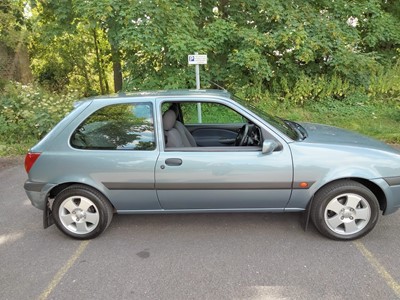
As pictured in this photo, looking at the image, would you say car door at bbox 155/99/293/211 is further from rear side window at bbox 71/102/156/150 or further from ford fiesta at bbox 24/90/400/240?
rear side window at bbox 71/102/156/150

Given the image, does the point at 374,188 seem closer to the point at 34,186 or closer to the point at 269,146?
the point at 269,146

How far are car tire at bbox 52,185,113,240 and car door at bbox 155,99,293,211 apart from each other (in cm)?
63

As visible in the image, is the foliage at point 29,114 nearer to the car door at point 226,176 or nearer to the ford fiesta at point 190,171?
the ford fiesta at point 190,171

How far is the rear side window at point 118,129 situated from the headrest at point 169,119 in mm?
219

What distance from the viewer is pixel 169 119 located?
11.6ft

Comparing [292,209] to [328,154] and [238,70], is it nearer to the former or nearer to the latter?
[328,154]

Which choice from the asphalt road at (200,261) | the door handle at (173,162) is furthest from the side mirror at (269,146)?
the asphalt road at (200,261)

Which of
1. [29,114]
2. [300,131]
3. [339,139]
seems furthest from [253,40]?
[29,114]

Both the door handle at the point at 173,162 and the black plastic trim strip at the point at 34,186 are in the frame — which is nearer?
the door handle at the point at 173,162

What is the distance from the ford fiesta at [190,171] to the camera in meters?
3.15

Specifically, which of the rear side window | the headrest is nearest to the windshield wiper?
the headrest

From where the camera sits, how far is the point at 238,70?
347 inches

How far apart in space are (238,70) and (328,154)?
608cm

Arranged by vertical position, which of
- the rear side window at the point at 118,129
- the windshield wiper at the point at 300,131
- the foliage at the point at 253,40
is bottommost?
the windshield wiper at the point at 300,131
